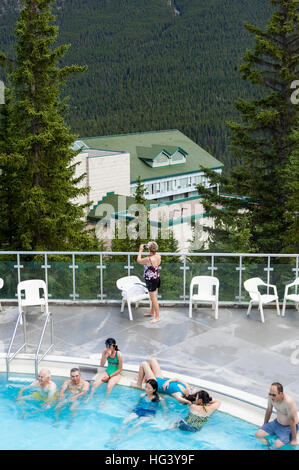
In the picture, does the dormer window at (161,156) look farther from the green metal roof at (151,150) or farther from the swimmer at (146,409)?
the swimmer at (146,409)

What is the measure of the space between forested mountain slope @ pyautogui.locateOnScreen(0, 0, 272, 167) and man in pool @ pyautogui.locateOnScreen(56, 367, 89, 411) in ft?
313

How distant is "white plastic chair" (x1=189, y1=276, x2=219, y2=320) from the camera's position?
398 inches

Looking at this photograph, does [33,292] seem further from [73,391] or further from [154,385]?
[154,385]

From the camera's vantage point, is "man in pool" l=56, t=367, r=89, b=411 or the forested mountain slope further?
the forested mountain slope

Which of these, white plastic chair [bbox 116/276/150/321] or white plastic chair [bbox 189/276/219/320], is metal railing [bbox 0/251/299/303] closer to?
white plastic chair [bbox 116/276/150/321]

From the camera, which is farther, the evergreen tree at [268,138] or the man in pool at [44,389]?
the evergreen tree at [268,138]

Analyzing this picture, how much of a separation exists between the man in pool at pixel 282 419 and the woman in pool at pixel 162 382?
4.09 ft

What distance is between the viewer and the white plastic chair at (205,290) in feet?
33.1

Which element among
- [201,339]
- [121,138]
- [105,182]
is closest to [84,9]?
[121,138]

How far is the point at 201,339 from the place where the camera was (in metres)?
9.27

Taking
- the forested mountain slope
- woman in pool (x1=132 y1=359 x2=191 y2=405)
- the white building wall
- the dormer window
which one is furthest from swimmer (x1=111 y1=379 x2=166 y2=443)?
the forested mountain slope

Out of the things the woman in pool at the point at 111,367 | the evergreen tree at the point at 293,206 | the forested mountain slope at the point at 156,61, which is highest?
the forested mountain slope at the point at 156,61

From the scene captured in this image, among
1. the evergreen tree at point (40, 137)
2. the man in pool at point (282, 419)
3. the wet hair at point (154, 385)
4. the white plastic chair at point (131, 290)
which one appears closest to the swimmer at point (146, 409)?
the wet hair at point (154, 385)
